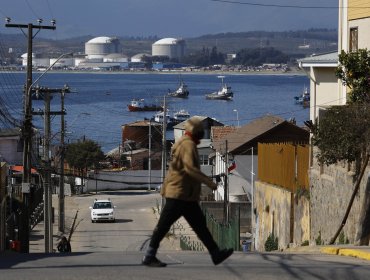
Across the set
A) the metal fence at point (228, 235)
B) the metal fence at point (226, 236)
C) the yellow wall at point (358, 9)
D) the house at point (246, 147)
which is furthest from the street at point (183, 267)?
the house at point (246, 147)

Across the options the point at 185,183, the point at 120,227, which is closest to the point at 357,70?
the point at 185,183

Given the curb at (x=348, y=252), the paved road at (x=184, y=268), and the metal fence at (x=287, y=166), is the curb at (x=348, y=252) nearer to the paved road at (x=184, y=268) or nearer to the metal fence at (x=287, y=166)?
the paved road at (x=184, y=268)

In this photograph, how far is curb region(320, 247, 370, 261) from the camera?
16.2 metres

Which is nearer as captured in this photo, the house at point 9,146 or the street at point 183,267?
the street at point 183,267

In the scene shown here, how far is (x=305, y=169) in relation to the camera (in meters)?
28.8

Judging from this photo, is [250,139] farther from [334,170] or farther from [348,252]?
[348,252]

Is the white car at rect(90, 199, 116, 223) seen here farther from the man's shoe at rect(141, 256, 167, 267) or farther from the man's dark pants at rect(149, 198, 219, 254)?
the man's dark pants at rect(149, 198, 219, 254)

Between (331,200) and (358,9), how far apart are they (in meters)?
8.17

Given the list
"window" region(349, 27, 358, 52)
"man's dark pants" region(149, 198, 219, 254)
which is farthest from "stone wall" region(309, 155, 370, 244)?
"man's dark pants" region(149, 198, 219, 254)

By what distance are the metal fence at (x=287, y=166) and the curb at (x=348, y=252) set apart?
992 centimetres

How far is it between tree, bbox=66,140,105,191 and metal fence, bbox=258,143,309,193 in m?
45.5

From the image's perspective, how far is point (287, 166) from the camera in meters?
30.3

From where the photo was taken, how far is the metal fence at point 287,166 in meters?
29.0

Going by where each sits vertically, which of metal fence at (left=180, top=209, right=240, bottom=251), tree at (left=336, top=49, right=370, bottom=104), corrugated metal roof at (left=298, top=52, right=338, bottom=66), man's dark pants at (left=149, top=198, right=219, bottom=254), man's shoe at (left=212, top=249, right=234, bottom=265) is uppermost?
corrugated metal roof at (left=298, top=52, right=338, bottom=66)
